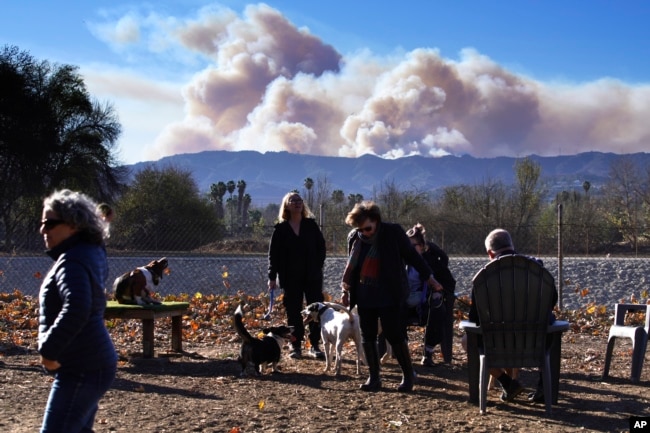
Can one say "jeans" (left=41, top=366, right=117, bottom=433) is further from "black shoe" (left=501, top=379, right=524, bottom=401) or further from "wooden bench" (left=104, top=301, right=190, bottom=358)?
"wooden bench" (left=104, top=301, right=190, bottom=358)

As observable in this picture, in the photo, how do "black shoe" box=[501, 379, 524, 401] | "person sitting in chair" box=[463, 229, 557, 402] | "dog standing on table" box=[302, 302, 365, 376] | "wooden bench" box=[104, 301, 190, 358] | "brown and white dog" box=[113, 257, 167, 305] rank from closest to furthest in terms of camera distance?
1. "person sitting in chair" box=[463, 229, 557, 402]
2. "black shoe" box=[501, 379, 524, 401]
3. "dog standing on table" box=[302, 302, 365, 376]
4. "wooden bench" box=[104, 301, 190, 358]
5. "brown and white dog" box=[113, 257, 167, 305]

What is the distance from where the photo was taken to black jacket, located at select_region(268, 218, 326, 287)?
961 cm

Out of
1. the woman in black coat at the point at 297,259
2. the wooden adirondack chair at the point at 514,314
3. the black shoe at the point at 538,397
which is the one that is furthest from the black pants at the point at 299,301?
the wooden adirondack chair at the point at 514,314

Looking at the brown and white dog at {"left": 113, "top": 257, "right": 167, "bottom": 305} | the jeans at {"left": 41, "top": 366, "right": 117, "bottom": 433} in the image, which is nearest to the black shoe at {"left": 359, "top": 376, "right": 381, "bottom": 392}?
the brown and white dog at {"left": 113, "top": 257, "right": 167, "bottom": 305}

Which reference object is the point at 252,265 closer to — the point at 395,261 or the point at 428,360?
the point at 428,360

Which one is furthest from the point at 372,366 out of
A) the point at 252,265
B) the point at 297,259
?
the point at 252,265

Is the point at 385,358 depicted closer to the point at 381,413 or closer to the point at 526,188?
the point at 381,413

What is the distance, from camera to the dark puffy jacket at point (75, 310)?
3.73 meters

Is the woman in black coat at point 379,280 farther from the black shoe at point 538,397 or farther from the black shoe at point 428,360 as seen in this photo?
the black shoe at point 428,360

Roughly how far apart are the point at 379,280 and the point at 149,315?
312cm

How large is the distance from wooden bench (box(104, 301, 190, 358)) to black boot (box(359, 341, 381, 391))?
9.40ft

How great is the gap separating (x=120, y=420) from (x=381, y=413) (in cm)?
209

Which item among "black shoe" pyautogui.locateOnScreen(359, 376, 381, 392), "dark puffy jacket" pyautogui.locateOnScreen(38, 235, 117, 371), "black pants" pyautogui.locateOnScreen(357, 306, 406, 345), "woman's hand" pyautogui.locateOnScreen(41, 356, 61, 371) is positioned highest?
"dark puffy jacket" pyautogui.locateOnScreen(38, 235, 117, 371)

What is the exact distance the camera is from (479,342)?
695 centimetres
